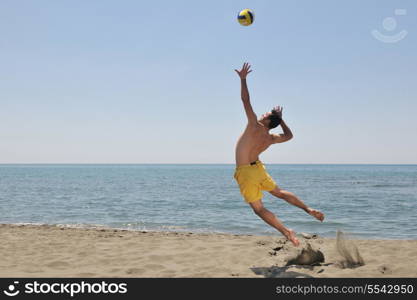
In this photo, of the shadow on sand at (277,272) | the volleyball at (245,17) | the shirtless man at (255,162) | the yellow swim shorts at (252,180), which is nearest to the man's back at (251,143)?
the shirtless man at (255,162)

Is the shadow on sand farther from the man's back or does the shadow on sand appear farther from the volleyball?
the volleyball

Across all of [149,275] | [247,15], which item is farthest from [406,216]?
[149,275]

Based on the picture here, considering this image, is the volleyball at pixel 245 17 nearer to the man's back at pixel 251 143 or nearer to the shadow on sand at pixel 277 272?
the man's back at pixel 251 143

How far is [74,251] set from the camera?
24.5ft

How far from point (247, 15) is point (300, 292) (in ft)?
16.4

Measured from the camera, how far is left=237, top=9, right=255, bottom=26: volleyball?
→ 715 cm

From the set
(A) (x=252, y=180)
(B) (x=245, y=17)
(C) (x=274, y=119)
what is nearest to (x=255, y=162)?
(A) (x=252, y=180)

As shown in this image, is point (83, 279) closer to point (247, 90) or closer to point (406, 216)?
point (247, 90)

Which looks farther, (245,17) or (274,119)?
(245,17)

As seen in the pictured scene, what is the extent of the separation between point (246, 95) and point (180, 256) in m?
3.19

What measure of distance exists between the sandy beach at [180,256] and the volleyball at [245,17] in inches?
167

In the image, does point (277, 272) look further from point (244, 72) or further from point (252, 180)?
point (244, 72)

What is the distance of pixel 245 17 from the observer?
715cm

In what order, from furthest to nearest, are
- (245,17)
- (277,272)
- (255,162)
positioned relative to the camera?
1. (245,17)
2. (255,162)
3. (277,272)
